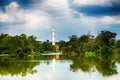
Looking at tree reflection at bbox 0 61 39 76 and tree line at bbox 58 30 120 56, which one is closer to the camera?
tree reflection at bbox 0 61 39 76

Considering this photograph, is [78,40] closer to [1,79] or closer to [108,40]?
[108,40]

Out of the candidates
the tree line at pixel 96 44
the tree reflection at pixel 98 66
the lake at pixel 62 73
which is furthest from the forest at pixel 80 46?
the lake at pixel 62 73

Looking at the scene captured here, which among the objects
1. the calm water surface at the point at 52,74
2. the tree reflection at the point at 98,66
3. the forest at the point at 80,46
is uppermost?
the forest at the point at 80,46

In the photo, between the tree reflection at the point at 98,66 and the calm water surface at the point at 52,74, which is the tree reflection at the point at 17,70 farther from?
the tree reflection at the point at 98,66

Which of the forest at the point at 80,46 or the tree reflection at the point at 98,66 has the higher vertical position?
the forest at the point at 80,46

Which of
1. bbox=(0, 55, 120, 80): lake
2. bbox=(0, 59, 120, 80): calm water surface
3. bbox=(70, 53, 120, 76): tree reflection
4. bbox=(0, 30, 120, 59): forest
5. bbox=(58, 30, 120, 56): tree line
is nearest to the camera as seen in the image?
bbox=(0, 59, 120, 80): calm water surface

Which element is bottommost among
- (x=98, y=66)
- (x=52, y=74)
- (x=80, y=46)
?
(x=52, y=74)

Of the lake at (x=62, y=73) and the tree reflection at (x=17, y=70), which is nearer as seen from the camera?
the lake at (x=62, y=73)

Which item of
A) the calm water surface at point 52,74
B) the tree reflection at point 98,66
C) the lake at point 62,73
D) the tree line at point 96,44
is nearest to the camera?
the calm water surface at point 52,74

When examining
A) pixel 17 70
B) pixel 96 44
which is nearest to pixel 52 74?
pixel 17 70

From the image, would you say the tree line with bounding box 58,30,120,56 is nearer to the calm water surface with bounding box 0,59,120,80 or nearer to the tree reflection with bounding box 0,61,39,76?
the tree reflection with bounding box 0,61,39,76

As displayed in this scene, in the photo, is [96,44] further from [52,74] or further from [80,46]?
[52,74]

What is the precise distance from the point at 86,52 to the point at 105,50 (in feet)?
26.4


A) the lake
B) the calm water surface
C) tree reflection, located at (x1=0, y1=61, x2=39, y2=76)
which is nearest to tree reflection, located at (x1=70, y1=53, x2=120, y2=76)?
the lake
